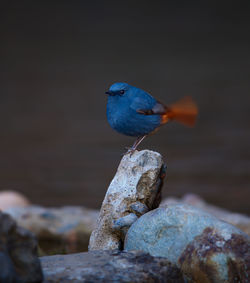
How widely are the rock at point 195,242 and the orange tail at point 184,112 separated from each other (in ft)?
2.44

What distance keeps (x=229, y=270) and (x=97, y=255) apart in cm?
78

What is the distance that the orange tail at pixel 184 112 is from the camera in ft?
12.0

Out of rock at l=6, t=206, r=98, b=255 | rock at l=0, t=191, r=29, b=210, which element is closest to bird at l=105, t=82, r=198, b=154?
rock at l=6, t=206, r=98, b=255

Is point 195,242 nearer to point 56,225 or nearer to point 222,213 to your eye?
point 56,225

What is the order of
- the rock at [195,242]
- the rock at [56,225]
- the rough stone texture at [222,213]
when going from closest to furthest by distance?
1. the rock at [195,242]
2. the rock at [56,225]
3. the rough stone texture at [222,213]

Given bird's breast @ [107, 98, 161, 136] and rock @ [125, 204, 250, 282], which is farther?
bird's breast @ [107, 98, 161, 136]

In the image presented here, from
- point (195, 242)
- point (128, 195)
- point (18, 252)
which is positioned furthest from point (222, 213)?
point (18, 252)

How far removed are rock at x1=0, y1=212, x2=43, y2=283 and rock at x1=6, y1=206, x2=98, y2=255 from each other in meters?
3.10

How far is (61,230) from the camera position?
19.5 feet

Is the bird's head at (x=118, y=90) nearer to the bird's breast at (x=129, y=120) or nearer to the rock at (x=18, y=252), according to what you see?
the bird's breast at (x=129, y=120)

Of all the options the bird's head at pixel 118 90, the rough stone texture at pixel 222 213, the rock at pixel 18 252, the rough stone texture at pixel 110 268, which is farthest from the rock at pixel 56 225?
the rock at pixel 18 252

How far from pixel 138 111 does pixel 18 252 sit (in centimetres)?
154

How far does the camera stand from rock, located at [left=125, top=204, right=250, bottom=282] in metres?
2.86

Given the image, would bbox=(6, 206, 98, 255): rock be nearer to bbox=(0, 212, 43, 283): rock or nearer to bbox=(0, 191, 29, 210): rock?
bbox=(0, 191, 29, 210): rock
